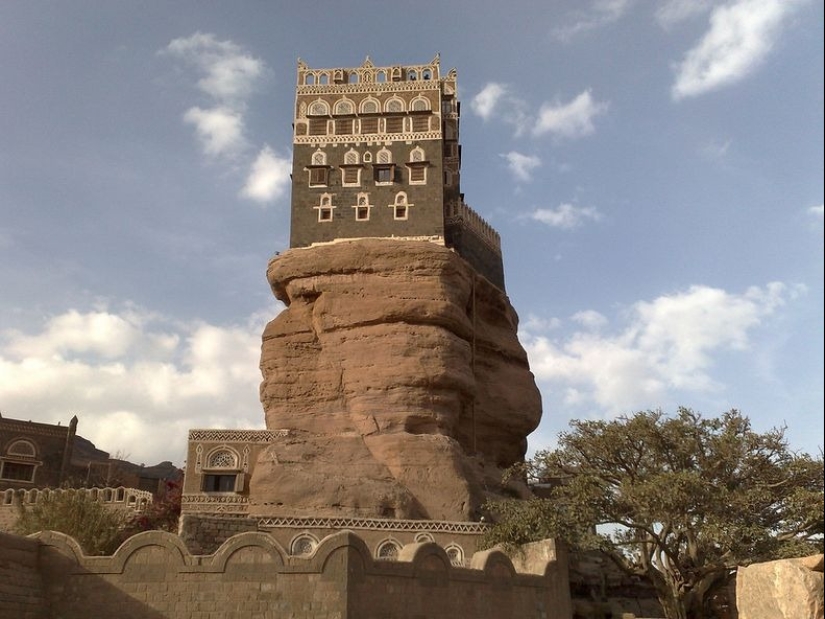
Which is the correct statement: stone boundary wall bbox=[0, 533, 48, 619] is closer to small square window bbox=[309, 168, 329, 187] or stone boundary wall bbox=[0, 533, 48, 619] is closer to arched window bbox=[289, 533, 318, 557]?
arched window bbox=[289, 533, 318, 557]

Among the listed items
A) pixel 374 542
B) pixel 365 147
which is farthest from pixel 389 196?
pixel 374 542

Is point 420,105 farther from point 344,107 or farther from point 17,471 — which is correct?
point 17,471

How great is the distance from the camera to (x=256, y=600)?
1828cm

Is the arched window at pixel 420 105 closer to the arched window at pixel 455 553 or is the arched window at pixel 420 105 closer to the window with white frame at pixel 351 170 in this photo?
the window with white frame at pixel 351 170

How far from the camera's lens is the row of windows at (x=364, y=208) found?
115ft

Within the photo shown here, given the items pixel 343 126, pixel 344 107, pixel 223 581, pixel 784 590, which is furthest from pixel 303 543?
pixel 344 107

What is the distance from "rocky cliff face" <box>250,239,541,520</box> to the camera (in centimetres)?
2745

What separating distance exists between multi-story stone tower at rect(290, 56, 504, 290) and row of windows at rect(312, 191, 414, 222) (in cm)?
4

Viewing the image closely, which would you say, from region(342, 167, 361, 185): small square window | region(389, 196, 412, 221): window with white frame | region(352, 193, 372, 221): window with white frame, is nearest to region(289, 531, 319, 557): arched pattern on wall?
region(352, 193, 372, 221): window with white frame

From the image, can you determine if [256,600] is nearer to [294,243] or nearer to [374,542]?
[374,542]

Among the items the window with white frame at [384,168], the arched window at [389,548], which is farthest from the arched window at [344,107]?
the arched window at [389,548]

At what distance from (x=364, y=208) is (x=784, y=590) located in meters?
27.8

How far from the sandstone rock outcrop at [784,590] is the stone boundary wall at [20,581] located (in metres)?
14.6

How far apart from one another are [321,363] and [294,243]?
6.05 metres
